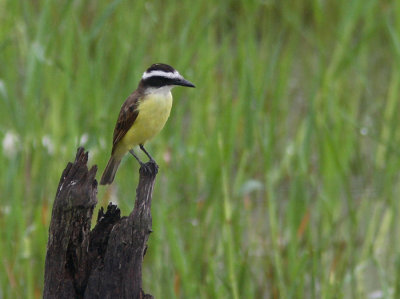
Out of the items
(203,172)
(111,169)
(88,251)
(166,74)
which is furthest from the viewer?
(203,172)

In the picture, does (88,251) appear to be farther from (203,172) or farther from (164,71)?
(203,172)

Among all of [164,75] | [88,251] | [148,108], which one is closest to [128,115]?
[148,108]

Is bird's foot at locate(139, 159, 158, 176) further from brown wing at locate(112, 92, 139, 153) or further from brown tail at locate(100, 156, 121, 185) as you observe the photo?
brown tail at locate(100, 156, 121, 185)

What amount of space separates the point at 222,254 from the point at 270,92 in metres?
1.92

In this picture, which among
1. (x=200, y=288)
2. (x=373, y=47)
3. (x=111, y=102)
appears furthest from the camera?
(x=373, y=47)

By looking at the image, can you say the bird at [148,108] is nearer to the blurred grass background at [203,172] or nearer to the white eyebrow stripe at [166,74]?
the white eyebrow stripe at [166,74]

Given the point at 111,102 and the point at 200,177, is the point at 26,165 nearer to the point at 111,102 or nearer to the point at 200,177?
the point at 111,102

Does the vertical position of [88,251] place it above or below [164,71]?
below

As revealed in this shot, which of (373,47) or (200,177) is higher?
(373,47)

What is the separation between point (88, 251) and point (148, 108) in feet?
2.33

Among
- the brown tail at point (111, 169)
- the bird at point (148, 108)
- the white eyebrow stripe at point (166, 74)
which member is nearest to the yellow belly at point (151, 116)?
the bird at point (148, 108)

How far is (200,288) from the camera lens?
365cm

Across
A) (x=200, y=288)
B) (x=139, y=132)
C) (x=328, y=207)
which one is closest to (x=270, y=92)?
(x=328, y=207)

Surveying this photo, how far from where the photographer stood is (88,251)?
2455mm
